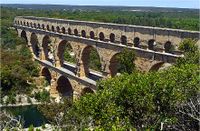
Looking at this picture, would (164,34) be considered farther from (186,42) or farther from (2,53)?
(2,53)

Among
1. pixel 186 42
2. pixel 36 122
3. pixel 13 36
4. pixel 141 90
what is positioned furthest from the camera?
pixel 13 36

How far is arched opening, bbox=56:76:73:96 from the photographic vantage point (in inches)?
1880

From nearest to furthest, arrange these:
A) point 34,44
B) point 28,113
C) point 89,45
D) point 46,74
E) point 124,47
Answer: point 124,47 < point 89,45 < point 28,113 < point 46,74 < point 34,44

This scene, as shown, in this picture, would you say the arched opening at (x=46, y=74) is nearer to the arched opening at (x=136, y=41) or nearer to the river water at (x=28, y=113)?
the river water at (x=28, y=113)

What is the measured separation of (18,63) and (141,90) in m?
34.9

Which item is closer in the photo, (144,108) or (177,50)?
(144,108)

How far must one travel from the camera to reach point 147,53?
3114 centimetres

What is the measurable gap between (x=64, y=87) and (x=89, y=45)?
34.5 feet

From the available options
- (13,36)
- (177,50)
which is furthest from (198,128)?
(13,36)

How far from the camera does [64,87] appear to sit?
48.8 metres

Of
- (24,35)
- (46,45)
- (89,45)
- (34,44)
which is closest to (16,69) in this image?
(46,45)

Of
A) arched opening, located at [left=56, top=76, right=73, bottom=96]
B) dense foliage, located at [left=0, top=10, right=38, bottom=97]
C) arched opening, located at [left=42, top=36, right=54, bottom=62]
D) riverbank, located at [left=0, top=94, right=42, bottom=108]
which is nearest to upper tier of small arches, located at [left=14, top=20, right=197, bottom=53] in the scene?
arched opening, located at [left=42, top=36, right=54, bottom=62]

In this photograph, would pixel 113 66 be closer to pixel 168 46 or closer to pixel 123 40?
pixel 123 40

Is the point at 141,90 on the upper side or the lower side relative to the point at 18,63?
upper
